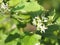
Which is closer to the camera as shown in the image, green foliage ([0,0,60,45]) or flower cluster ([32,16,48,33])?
green foliage ([0,0,60,45])

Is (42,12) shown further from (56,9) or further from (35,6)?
(56,9)

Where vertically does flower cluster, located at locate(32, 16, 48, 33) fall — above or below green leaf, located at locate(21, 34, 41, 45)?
above

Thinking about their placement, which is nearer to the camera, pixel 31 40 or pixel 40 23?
pixel 31 40

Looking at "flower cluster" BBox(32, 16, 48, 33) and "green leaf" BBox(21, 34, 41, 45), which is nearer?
"green leaf" BBox(21, 34, 41, 45)


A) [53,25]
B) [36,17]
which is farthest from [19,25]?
[53,25]

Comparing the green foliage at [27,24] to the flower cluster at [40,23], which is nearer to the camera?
the green foliage at [27,24]

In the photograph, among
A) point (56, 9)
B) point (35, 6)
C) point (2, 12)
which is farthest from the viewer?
point (56, 9)

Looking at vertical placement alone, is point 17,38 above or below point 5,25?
below

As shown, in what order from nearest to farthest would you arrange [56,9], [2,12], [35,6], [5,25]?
[5,25]
[2,12]
[35,6]
[56,9]

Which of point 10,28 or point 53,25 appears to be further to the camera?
point 53,25

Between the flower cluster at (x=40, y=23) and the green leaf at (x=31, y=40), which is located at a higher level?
the flower cluster at (x=40, y=23)

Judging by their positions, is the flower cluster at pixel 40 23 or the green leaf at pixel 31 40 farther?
the flower cluster at pixel 40 23
